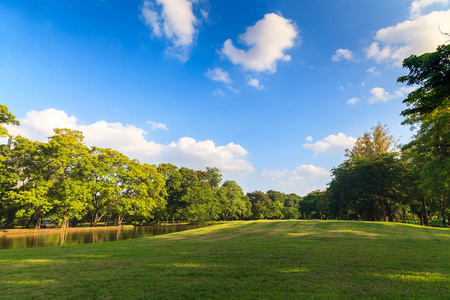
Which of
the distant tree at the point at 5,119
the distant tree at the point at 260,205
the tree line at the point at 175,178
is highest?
the distant tree at the point at 5,119

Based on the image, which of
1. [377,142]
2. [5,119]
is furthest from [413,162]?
[5,119]

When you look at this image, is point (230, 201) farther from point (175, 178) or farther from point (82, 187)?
point (82, 187)

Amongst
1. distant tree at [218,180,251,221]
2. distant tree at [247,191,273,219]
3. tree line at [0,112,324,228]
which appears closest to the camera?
tree line at [0,112,324,228]

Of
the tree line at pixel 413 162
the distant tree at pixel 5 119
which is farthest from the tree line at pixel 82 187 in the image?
the tree line at pixel 413 162

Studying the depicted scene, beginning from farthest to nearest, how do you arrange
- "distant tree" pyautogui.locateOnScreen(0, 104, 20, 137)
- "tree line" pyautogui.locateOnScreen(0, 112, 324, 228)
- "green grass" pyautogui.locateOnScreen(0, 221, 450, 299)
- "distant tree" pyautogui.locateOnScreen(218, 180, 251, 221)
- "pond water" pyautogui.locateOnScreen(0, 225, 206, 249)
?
"distant tree" pyautogui.locateOnScreen(218, 180, 251, 221) < "tree line" pyautogui.locateOnScreen(0, 112, 324, 228) < "distant tree" pyautogui.locateOnScreen(0, 104, 20, 137) < "pond water" pyautogui.locateOnScreen(0, 225, 206, 249) < "green grass" pyautogui.locateOnScreen(0, 221, 450, 299)

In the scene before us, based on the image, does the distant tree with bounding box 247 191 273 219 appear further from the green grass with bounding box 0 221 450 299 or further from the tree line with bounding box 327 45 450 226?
the green grass with bounding box 0 221 450 299

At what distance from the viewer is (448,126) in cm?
1908

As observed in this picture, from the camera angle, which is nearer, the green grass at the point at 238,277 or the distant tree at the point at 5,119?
the green grass at the point at 238,277

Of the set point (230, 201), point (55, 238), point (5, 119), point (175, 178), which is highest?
point (5, 119)

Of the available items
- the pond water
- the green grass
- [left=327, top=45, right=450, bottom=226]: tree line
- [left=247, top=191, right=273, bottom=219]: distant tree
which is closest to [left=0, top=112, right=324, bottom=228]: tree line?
the pond water

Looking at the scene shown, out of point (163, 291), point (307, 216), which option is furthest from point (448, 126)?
point (307, 216)

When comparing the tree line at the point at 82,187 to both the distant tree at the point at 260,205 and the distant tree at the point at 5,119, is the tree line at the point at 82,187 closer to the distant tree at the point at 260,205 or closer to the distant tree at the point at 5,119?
the distant tree at the point at 5,119

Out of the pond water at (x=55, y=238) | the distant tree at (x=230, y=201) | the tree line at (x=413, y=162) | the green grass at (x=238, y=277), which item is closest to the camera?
the green grass at (x=238, y=277)

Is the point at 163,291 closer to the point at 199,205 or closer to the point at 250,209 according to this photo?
the point at 199,205
